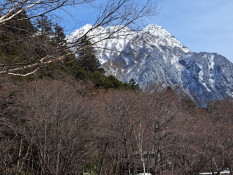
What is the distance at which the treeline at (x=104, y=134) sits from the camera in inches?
374

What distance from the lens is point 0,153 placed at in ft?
30.5

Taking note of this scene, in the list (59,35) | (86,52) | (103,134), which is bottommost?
(103,134)

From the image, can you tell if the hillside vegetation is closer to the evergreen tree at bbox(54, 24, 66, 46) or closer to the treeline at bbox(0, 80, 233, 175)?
the treeline at bbox(0, 80, 233, 175)

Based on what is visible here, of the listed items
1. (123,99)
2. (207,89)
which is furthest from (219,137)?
(207,89)

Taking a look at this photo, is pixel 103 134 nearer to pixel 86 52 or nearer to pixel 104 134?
pixel 104 134

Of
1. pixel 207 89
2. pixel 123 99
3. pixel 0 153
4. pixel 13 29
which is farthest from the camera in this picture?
pixel 207 89

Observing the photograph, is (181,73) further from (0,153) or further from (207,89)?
(0,153)

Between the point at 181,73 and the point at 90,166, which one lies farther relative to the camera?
the point at 181,73

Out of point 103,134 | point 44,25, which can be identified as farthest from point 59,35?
point 103,134

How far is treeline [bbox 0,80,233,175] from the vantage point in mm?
9508

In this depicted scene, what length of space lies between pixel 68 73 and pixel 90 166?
1056 centimetres

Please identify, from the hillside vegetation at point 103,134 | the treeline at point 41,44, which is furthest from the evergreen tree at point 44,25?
the hillside vegetation at point 103,134

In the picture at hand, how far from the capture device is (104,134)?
10.6 meters

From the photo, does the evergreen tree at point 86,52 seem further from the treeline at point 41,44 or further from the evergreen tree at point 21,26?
the evergreen tree at point 21,26
